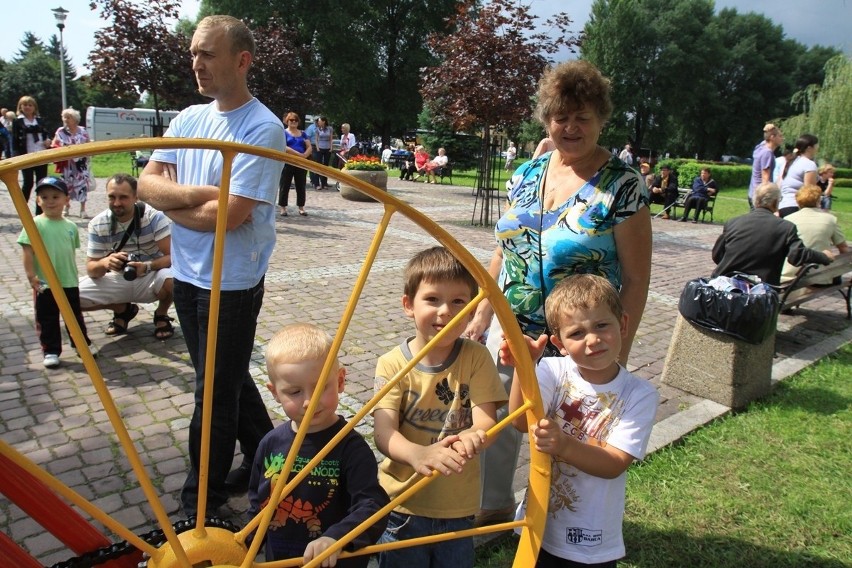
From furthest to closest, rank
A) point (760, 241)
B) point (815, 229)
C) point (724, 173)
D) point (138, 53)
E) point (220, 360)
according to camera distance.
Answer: point (724, 173)
point (138, 53)
point (815, 229)
point (760, 241)
point (220, 360)

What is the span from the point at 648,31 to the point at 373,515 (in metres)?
58.4

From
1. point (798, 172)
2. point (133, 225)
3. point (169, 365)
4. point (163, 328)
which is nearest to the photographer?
point (169, 365)

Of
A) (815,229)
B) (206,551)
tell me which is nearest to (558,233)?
(206,551)

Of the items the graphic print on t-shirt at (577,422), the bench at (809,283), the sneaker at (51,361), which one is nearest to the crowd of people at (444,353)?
the graphic print on t-shirt at (577,422)

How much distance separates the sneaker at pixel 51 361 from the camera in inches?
165

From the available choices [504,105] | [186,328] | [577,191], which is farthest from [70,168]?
[577,191]

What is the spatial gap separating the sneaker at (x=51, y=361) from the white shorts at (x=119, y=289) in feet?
1.98

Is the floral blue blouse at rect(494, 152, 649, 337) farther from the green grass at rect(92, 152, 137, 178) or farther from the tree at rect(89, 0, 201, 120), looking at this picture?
the green grass at rect(92, 152, 137, 178)

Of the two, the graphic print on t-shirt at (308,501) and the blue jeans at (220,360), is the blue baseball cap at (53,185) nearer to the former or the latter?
the blue jeans at (220,360)

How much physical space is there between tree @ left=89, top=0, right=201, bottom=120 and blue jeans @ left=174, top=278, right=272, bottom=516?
1213 cm

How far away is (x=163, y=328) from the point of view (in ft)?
16.4

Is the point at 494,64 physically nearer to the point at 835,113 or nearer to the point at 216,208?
the point at 216,208

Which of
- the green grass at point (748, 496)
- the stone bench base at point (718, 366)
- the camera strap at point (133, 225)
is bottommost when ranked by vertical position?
the green grass at point (748, 496)

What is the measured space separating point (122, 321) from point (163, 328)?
0.38m
